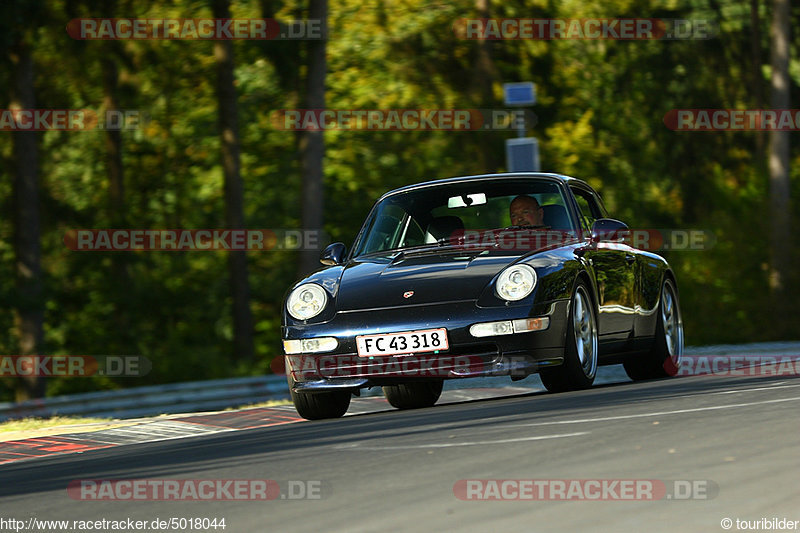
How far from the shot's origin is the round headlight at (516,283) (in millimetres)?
9586

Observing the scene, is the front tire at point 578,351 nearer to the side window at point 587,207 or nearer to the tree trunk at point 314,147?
the side window at point 587,207

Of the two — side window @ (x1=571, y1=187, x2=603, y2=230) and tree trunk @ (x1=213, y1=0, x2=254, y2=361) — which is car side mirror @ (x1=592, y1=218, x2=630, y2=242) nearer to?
side window @ (x1=571, y1=187, x2=603, y2=230)

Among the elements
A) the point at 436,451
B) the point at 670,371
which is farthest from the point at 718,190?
the point at 436,451

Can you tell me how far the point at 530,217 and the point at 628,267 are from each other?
1.06 m

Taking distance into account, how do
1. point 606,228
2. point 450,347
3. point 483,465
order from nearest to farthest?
point 483,465
point 450,347
point 606,228

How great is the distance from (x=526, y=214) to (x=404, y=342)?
195cm

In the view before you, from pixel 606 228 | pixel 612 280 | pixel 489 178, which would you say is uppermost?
pixel 489 178

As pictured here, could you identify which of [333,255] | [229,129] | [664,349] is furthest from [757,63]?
[333,255]

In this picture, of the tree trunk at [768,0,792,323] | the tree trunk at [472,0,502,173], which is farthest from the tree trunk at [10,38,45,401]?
the tree trunk at [768,0,792,323]

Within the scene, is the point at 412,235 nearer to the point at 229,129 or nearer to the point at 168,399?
the point at 168,399

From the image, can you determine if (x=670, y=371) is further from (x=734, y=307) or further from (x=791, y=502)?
(x=734, y=307)

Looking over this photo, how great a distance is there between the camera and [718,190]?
3594 cm

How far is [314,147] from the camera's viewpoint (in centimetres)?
2336

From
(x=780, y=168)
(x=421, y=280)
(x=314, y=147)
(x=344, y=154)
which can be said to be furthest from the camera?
(x=344, y=154)
